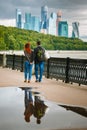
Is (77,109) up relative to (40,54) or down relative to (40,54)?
down

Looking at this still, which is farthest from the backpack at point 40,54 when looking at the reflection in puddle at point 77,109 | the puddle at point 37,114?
the reflection in puddle at point 77,109

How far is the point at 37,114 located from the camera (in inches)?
400

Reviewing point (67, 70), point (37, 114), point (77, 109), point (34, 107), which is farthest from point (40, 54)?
point (37, 114)

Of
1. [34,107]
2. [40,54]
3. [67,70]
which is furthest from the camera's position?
[67,70]

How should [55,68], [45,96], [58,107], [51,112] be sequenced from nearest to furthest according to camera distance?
[51,112]
[58,107]
[45,96]
[55,68]

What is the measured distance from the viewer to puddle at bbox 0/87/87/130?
863 centimetres

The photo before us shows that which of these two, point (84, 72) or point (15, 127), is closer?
point (15, 127)

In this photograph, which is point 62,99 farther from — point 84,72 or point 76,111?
point 84,72

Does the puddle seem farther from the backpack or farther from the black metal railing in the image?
the backpack

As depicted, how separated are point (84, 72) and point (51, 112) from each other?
8.46m

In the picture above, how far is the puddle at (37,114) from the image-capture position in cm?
863

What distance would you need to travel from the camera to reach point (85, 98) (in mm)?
13664

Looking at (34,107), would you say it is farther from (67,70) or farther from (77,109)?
(67,70)

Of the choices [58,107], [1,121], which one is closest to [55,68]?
[58,107]
